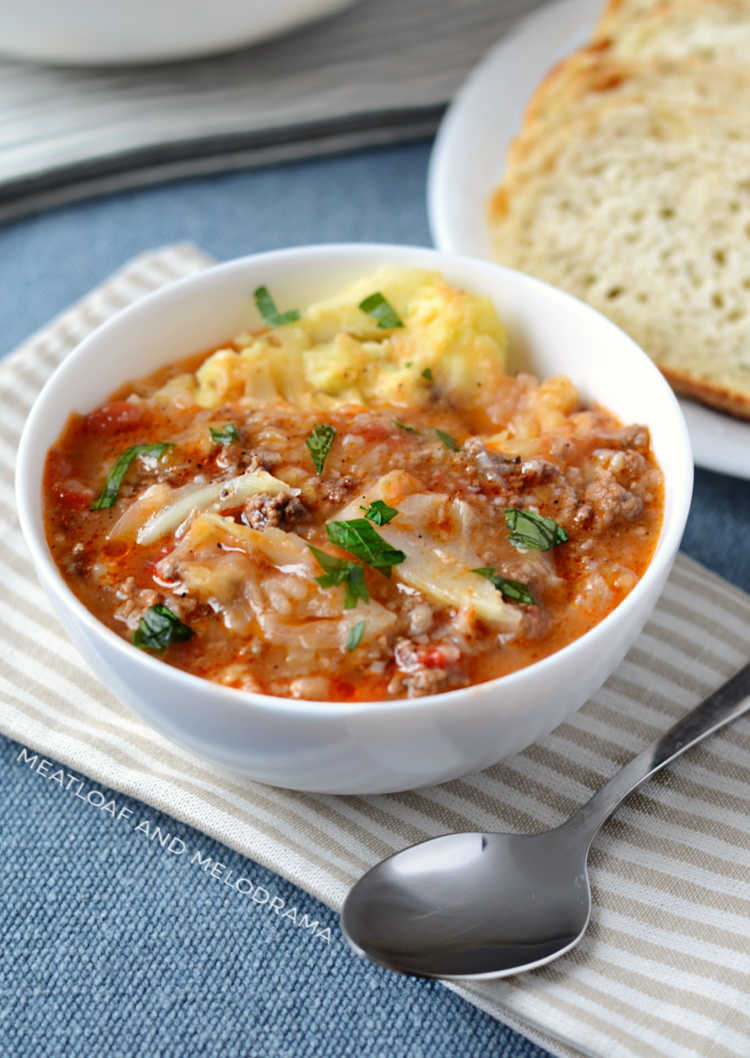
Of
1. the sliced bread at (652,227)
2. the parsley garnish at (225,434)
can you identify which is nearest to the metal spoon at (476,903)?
the parsley garnish at (225,434)

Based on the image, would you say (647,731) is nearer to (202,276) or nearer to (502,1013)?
(502,1013)

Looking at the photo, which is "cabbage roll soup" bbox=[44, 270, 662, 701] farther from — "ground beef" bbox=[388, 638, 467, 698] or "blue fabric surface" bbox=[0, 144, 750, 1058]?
"blue fabric surface" bbox=[0, 144, 750, 1058]

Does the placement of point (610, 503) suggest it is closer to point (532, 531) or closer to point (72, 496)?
point (532, 531)

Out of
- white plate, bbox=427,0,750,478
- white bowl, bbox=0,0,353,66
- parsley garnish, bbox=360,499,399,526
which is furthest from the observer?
white bowl, bbox=0,0,353,66

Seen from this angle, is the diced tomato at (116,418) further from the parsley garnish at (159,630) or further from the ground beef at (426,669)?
the ground beef at (426,669)

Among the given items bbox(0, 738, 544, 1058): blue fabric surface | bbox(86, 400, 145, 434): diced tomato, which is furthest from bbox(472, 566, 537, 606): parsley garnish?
bbox(86, 400, 145, 434): diced tomato
